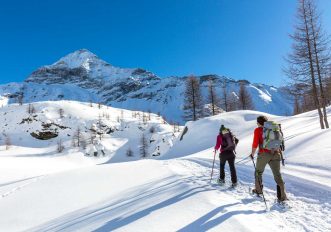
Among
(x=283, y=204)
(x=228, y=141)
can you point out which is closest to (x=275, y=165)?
(x=283, y=204)

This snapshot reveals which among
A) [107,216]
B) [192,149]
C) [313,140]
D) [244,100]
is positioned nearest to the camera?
[107,216]

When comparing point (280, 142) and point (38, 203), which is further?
point (38, 203)

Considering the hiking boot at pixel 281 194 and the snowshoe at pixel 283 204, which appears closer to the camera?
the snowshoe at pixel 283 204

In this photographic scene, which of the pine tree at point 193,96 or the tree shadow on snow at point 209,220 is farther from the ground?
the pine tree at point 193,96

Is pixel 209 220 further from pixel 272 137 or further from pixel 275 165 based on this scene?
pixel 272 137

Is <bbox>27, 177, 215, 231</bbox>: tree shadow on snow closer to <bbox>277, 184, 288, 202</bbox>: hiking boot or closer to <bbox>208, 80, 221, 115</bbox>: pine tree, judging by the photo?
<bbox>277, 184, 288, 202</bbox>: hiking boot

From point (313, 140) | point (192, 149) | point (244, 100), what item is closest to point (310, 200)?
point (313, 140)

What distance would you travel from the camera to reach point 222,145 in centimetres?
1050

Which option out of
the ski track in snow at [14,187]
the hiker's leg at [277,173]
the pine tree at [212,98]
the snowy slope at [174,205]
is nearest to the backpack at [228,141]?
the snowy slope at [174,205]

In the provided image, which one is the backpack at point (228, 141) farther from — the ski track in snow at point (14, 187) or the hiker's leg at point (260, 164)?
the ski track in snow at point (14, 187)

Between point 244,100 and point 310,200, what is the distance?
56.8m

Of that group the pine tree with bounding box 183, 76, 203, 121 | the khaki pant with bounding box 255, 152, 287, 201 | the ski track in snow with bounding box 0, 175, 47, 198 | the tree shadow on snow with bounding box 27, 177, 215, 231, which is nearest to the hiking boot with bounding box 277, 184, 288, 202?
the khaki pant with bounding box 255, 152, 287, 201

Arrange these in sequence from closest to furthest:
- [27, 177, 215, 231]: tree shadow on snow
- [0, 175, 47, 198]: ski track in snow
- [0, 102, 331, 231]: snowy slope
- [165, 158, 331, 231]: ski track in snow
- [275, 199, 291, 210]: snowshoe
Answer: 1. [165, 158, 331, 231]: ski track in snow
2. [0, 102, 331, 231]: snowy slope
3. [27, 177, 215, 231]: tree shadow on snow
4. [275, 199, 291, 210]: snowshoe
5. [0, 175, 47, 198]: ski track in snow

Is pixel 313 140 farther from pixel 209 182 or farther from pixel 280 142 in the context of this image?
pixel 280 142
